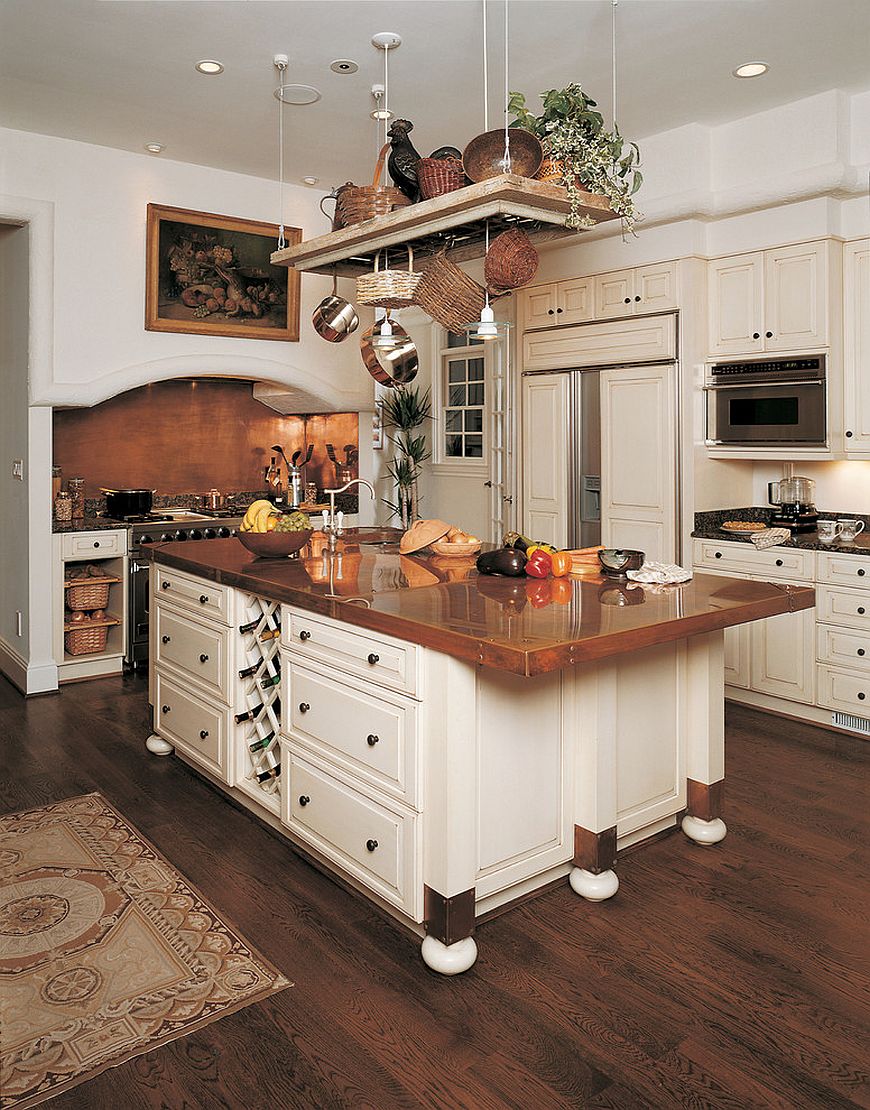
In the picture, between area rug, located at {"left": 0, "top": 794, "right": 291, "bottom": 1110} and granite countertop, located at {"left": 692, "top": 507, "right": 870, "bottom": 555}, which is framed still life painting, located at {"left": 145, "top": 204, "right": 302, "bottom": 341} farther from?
area rug, located at {"left": 0, "top": 794, "right": 291, "bottom": 1110}

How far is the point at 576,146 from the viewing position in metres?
2.80

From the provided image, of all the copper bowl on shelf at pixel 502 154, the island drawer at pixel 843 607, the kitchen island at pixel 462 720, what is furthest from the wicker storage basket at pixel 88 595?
the island drawer at pixel 843 607

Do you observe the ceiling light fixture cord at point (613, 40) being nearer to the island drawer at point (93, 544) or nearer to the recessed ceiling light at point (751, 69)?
the recessed ceiling light at point (751, 69)

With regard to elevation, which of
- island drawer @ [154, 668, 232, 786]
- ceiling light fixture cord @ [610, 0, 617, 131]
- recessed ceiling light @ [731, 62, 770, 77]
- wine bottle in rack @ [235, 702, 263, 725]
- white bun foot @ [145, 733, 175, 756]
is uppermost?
recessed ceiling light @ [731, 62, 770, 77]

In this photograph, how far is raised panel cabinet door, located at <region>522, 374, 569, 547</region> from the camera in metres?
5.73

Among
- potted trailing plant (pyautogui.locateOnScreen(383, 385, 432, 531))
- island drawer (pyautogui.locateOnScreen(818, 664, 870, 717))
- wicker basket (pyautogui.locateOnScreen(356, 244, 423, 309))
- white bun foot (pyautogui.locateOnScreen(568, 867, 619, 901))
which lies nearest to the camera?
white bun foot (pyautogui.locateOnScreen(568, 867, 619, 901))

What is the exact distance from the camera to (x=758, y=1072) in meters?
2.02

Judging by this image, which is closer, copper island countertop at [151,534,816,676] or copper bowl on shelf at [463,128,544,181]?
copper island countertop at [151,534,816,676]

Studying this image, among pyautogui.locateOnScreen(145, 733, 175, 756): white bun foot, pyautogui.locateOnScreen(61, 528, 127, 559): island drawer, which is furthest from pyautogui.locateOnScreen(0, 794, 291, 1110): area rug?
pyautogui.locateOnScreen(61, 528, 127, 559): island drawer

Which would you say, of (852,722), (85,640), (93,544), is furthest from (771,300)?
(85,640)

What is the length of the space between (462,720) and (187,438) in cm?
460

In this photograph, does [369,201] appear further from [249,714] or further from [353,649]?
[249,714]

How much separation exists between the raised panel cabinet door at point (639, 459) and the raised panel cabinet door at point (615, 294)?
0.34m

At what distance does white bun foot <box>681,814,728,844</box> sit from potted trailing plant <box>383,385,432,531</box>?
426 centimetres
